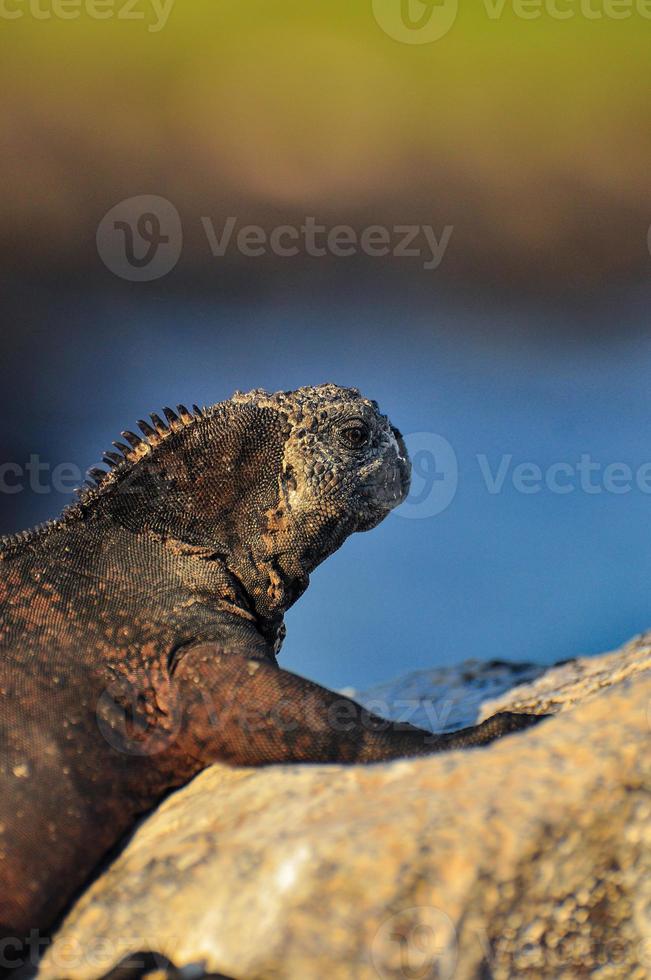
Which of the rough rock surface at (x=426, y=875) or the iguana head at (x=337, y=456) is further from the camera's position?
the iguana head at (x=337, y=456)

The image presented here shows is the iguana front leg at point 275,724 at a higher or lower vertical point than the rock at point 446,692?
lower

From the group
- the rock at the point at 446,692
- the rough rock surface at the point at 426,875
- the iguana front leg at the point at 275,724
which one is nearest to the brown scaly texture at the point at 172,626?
the iguana front leg at the point at 275,724

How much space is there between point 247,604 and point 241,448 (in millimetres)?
697

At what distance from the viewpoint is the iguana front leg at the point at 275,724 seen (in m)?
3.44

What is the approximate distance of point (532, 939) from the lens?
266 cm

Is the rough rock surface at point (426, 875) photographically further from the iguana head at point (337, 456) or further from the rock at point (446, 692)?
the rock at point (446, 692)

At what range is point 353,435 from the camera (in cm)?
435

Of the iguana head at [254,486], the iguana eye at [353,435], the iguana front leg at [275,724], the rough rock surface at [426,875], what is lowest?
the rough rock surface at [426,875]

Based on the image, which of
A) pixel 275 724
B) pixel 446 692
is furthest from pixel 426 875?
pixel 446 692

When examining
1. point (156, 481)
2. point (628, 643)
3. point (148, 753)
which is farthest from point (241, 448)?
point (628, 643)

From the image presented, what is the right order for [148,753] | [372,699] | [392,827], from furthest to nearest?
[372,699]
[148,753]
[392,827]

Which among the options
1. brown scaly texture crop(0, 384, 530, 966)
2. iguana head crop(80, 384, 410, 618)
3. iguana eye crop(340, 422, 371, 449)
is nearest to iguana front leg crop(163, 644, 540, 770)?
brown scaly texture crop(0, 384, 530, 966)

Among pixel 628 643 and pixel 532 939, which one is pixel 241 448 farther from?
pixel 628 643

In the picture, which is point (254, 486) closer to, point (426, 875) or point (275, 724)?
point (275, 724)
